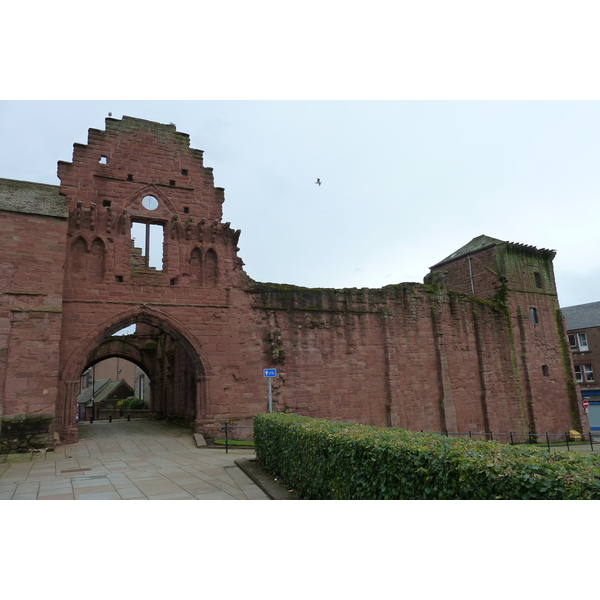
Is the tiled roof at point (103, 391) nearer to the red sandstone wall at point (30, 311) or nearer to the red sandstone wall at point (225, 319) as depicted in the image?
the red sandstone wall at point (225, 319)

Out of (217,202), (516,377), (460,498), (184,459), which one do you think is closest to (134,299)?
(217,202)

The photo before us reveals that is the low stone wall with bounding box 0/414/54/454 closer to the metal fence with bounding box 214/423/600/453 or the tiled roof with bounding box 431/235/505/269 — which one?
the metal fence with bounding box 214/423/600/453

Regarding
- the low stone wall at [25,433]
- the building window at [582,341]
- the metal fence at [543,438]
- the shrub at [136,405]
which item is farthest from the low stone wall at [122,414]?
the building window at [582,341]

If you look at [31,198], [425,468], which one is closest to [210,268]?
[31,198]

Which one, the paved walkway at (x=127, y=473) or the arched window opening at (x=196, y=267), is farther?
the arched window opening at (x=196, y=267)

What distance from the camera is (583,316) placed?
39938mm

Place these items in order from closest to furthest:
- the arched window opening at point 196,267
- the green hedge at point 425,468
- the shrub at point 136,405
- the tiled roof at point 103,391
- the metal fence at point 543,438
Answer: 1. the green hedge at point 425,468
2. the arched window opening at point 196,267
3. the metal fence at point 543,438
4. the shrub at point 136,405
5. the tiled roof at point 103,391

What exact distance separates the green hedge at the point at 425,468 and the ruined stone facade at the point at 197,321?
942 centimetres

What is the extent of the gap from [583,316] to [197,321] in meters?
37.2

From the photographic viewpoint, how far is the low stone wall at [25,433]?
501 inches

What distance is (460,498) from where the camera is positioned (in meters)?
3.97

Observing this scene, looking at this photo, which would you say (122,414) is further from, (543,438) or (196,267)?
(543,438)

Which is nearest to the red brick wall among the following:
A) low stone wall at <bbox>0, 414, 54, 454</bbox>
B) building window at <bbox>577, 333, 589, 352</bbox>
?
low stone wall at <bbox>0, 414, 54, 454</bbox>

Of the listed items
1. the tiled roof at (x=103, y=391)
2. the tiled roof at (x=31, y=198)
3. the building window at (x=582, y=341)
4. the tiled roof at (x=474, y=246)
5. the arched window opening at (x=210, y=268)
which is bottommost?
the tiled roof at (x=103, y=391)
